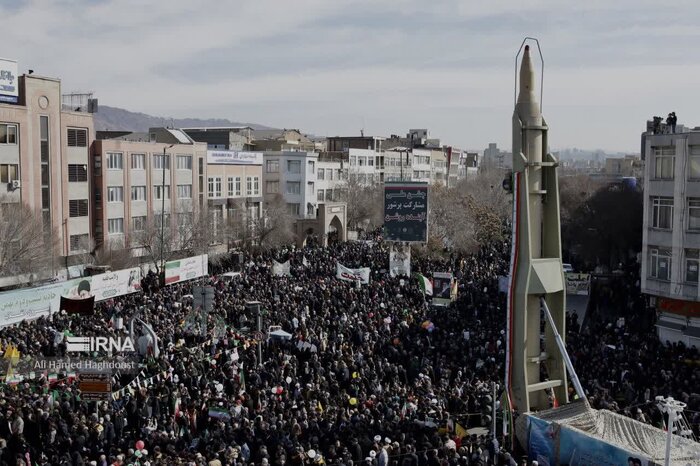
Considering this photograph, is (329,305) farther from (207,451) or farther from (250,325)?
(207,451)

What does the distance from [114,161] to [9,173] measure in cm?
835

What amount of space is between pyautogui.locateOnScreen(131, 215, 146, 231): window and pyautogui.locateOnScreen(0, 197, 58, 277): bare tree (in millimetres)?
10526

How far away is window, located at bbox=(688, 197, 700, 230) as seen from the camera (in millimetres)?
28578

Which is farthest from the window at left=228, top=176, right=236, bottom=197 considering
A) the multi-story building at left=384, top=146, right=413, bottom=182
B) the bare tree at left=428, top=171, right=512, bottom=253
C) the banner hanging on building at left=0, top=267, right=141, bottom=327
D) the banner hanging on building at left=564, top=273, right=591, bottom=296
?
the multi-story building at left=384, top=146, right=413, bottom=182

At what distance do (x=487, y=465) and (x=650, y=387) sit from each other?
8.15m

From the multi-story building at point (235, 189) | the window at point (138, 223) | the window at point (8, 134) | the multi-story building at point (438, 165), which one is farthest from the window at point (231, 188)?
the multi-story building at point (438, 165)

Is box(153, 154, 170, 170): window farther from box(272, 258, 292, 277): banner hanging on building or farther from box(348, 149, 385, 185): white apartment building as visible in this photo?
box(348, 149, 385, 185): white apartment building

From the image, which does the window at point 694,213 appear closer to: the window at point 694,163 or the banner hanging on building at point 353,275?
the window at point 694,163

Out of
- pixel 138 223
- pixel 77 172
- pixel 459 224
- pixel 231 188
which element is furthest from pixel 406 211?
pixel 231 188

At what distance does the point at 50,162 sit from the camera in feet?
143

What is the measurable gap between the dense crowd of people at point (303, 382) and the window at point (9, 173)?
1226 centimetres

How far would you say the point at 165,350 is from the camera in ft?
80.8

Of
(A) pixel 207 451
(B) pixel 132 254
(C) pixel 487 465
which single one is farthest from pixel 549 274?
(B) pixel 132 254

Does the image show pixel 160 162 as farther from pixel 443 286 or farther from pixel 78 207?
pixel 443 286
